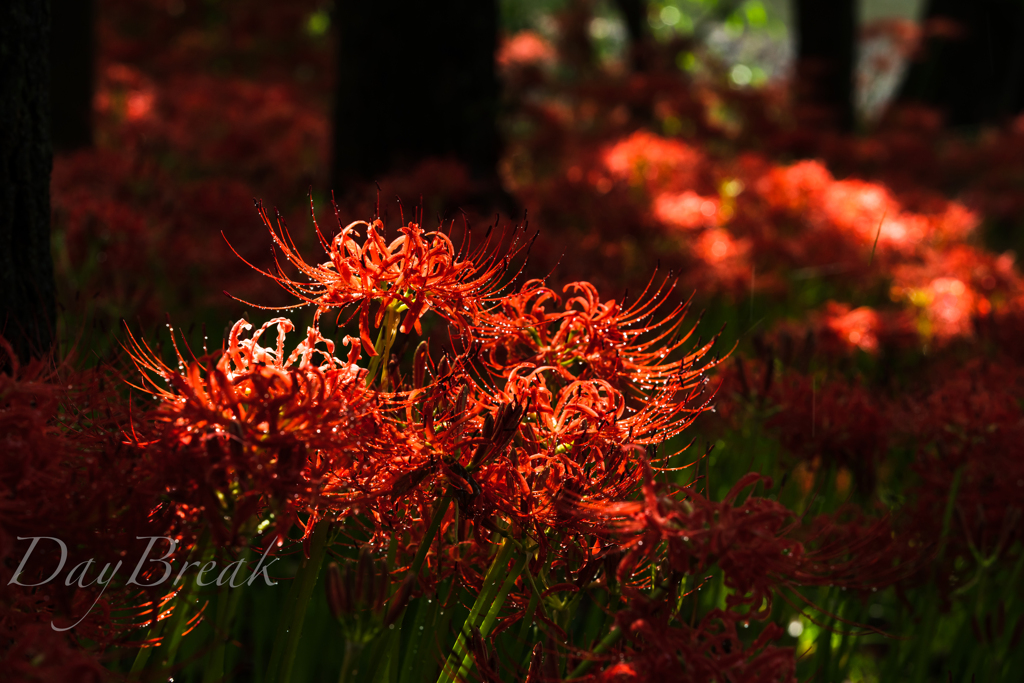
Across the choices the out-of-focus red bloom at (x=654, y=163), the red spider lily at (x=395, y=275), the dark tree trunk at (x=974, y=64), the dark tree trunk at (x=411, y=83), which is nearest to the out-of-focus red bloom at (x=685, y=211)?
the out-of-focus red bloom at (x=654, y=163)

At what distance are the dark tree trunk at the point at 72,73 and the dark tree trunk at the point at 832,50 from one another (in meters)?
6.08

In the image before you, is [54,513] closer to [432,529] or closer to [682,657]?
[432,529]

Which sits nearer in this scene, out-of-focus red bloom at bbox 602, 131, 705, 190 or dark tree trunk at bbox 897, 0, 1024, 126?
out-of-focus red bloom at bbox 602, 131, 705, 190

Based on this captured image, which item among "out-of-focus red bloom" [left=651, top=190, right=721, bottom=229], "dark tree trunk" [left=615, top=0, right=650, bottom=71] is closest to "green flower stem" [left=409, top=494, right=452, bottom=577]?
"out-of-focus red bloom" [left=651, top=190, right=721, bottom=229]

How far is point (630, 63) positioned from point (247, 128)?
17.6ft

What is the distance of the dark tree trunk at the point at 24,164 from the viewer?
5.03 feet

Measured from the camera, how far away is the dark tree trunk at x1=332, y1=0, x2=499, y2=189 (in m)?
4.07

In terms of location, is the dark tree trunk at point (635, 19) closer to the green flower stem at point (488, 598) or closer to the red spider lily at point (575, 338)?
the red spider lily at point (575, 338)

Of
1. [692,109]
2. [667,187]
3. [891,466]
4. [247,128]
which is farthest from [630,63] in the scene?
[891,466]

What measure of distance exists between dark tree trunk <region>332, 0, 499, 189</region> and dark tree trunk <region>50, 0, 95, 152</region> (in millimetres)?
1431

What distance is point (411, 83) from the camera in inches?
163

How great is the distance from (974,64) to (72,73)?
9645 millimetres

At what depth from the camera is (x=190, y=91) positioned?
6.26 meters

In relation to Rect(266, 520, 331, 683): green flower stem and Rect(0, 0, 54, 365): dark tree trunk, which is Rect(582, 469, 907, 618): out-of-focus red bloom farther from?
Rect(0, 0, 54, 365): dark tree trunk
